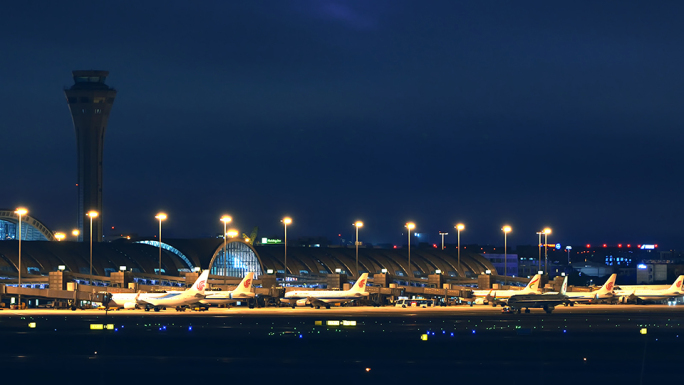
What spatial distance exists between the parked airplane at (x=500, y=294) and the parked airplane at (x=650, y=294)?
Answer: 23.4 meters

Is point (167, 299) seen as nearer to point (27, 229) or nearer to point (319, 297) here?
point (319, 297)

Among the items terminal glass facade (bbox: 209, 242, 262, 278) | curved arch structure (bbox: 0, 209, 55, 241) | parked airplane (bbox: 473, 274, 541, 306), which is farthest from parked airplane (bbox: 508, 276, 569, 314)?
curved arch structure (bbox: 0, 209, 55, 241)

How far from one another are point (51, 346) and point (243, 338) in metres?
11.8

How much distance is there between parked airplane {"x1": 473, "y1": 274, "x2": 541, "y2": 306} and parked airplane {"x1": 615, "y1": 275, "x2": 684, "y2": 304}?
76.9 feet

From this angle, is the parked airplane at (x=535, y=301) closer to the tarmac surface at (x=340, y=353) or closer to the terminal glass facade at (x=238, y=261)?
the tarmac surface at (x=340, y=353)

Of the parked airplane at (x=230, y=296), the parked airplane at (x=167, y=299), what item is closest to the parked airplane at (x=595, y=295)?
the parked airplane at (x=230, y=296)

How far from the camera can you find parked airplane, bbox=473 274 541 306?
12138 centimetres

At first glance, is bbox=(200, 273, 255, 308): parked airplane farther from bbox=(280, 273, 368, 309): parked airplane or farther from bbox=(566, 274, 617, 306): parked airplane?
bbox=(566, 274, 617, 306): parked airplane

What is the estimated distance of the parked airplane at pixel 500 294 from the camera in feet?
398

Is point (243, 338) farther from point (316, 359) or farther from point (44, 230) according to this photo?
point (44, 230)

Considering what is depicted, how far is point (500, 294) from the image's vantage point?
126500mm

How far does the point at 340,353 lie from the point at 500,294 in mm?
82964

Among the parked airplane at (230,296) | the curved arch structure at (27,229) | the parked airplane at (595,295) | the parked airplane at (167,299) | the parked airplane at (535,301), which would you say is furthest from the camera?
the curved arch structure at (27,229)

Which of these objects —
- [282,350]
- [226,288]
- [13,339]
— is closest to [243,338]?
[282,350]
